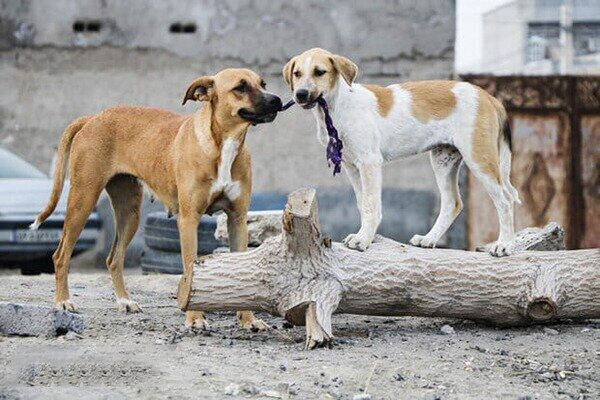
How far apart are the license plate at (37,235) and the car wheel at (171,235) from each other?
1.97 meters

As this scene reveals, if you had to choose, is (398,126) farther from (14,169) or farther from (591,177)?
(591,177)

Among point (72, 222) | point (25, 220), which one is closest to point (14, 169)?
point (25, 220)

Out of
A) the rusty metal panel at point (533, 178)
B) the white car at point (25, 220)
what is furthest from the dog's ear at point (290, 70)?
the rusty metal panel at point (533, 178)

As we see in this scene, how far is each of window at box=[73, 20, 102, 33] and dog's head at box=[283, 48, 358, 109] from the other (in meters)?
7.39

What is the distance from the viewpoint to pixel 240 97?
6293mm

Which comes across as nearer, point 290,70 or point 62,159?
point 290,70

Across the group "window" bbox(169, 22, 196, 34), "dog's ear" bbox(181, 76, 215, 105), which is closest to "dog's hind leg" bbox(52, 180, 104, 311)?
"dog's ear" bbox(181, 76, 215, 105)

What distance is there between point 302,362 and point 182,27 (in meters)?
8.60

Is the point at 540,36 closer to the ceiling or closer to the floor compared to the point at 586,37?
closer to the ceiling

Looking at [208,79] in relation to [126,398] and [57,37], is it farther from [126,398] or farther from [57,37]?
[57,37]

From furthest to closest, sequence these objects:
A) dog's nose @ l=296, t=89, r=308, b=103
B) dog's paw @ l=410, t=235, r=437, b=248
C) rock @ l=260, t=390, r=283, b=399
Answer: dog's paw @ l=410, t=235, r=437, b=248 < dog's nose @ l=296, t=89, r=308, b=103 < rock @ l=260, t=390, r=283, b=399

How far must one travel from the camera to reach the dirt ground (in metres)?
5.01

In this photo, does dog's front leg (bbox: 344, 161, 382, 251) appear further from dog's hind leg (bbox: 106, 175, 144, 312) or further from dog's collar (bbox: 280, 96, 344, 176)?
dog's hind leg (bbox: 106, 175, 144, 312)

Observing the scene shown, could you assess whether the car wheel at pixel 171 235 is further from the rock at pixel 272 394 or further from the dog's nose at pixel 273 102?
the rock at pixel 272 394
